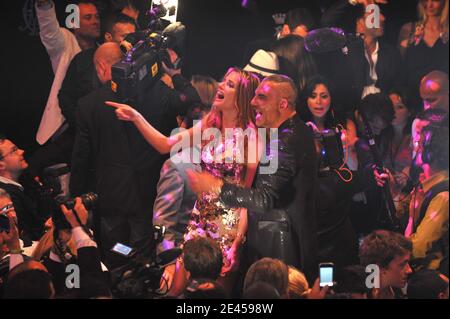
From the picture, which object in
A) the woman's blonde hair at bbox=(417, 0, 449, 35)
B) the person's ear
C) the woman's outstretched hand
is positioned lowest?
the woman's outstretched hand

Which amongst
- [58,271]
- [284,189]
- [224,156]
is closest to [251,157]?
[224,156]

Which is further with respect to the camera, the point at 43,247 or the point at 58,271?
the point at 43,247

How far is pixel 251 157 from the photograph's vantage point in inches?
217

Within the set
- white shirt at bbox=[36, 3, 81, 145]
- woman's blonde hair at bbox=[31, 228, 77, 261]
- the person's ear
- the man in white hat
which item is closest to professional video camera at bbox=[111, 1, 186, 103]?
the person's ear

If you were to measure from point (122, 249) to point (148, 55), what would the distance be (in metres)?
1.41

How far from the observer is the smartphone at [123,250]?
5537 millimetres

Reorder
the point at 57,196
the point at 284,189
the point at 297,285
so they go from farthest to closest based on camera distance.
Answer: the point at 57,196 → the point at 284,189 → the point at 297,285

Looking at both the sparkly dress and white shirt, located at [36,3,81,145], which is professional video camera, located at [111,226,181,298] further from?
white shirt, located at [36,3,81,145]

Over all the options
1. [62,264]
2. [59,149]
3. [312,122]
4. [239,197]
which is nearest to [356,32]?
[312,122]

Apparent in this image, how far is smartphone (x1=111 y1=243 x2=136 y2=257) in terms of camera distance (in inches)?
218

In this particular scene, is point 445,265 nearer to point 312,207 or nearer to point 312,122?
point 312,207

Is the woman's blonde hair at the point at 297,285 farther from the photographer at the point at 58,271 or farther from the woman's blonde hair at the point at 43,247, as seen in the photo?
the woman's blonde hair at the point at 43,247

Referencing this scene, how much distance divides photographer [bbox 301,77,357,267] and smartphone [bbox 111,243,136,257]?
4.47 ft

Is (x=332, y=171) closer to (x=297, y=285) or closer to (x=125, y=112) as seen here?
(x=297, y=285)
